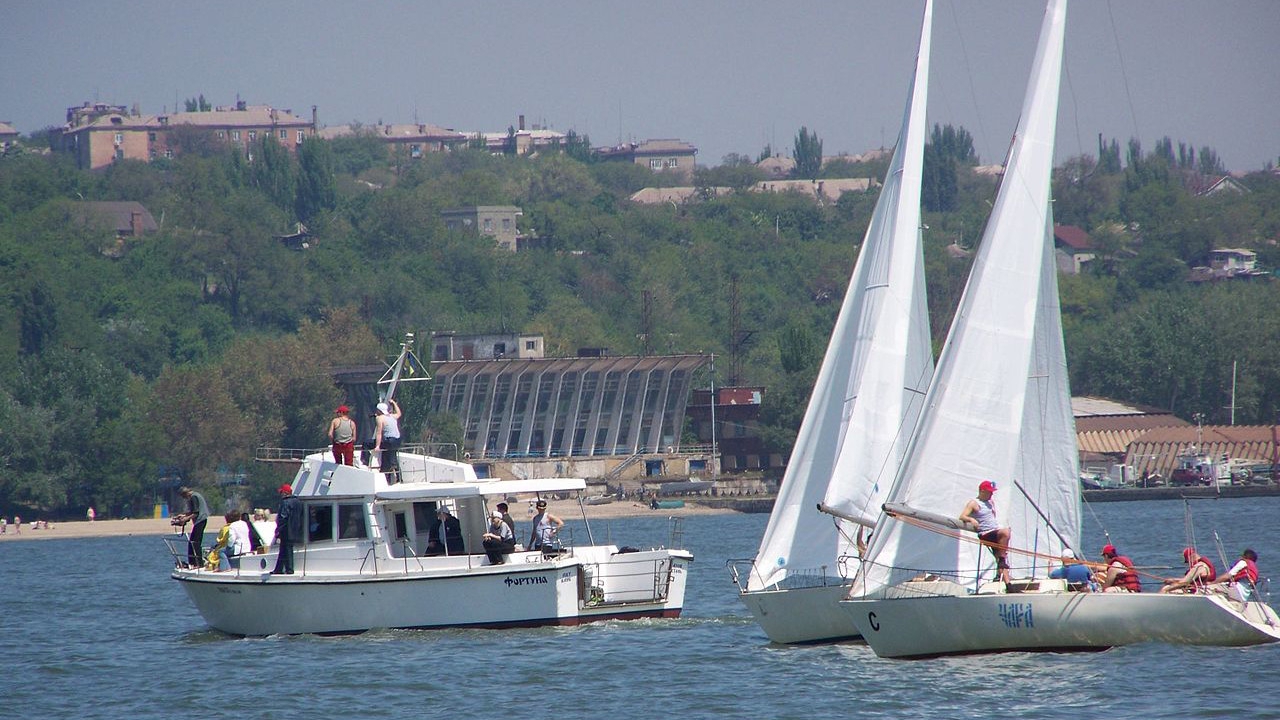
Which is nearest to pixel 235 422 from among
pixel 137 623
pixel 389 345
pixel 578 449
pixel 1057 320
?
pixel 389 345

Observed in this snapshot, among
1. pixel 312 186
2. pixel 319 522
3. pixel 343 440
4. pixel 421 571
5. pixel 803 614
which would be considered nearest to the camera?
pixel 803 614

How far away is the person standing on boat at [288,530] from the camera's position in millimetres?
29625

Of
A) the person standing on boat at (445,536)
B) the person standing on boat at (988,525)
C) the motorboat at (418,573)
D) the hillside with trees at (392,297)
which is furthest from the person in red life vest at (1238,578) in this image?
the hillside with trees at (392,297)

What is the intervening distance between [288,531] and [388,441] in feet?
7.66

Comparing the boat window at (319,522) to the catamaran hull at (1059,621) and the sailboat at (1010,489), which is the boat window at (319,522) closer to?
the sailboat at (1010,489)

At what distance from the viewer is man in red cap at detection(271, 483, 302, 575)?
97.2 feet

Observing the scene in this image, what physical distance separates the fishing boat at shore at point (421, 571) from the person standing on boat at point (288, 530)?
101 mm

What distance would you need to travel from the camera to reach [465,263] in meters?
159

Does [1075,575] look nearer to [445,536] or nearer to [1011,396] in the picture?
[1011,396]

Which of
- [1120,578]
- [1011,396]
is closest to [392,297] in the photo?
[1011,396]

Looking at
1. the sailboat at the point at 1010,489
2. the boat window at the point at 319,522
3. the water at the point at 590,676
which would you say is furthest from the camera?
the boat window at the point at 319,522

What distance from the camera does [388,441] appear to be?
101 ft

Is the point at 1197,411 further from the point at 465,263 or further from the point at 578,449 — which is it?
the point at 465,263

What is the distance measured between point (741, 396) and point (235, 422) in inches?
1378
